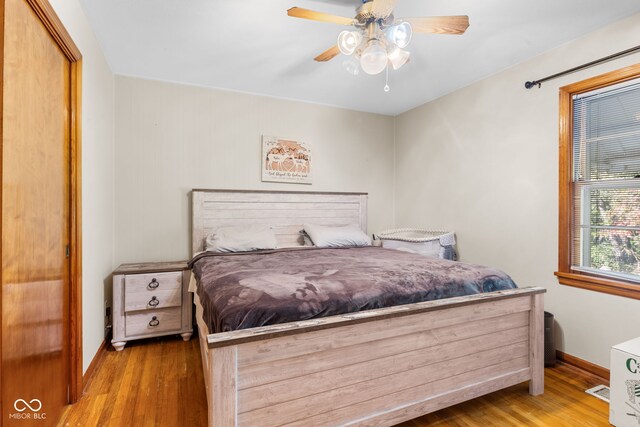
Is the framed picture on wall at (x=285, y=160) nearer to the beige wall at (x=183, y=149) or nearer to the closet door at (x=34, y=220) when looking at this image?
the beige wall at (x=183, y=149)

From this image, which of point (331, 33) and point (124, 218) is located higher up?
→ point (331, 33)

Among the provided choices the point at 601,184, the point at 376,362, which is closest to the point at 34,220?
the point at 376,362

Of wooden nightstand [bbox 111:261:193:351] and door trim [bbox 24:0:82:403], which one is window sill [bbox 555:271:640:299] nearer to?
wooden nightstand [bbox 111:261:193:351]

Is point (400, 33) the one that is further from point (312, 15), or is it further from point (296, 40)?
point (296, 40)

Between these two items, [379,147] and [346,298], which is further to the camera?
[379,147]

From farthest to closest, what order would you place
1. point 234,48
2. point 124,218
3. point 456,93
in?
point 456,93 < point 124,218 < point 234,48

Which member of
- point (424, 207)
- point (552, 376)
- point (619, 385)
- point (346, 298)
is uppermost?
point (424, 207)

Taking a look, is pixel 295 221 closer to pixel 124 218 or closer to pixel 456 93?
pixel 124 218

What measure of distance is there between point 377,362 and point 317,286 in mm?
456

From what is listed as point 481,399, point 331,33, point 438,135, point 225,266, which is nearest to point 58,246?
point 225,266

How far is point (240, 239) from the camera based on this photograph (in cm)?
291

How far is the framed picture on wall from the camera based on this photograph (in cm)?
350

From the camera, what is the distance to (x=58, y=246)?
1650 mm

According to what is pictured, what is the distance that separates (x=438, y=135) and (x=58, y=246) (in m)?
3.46
